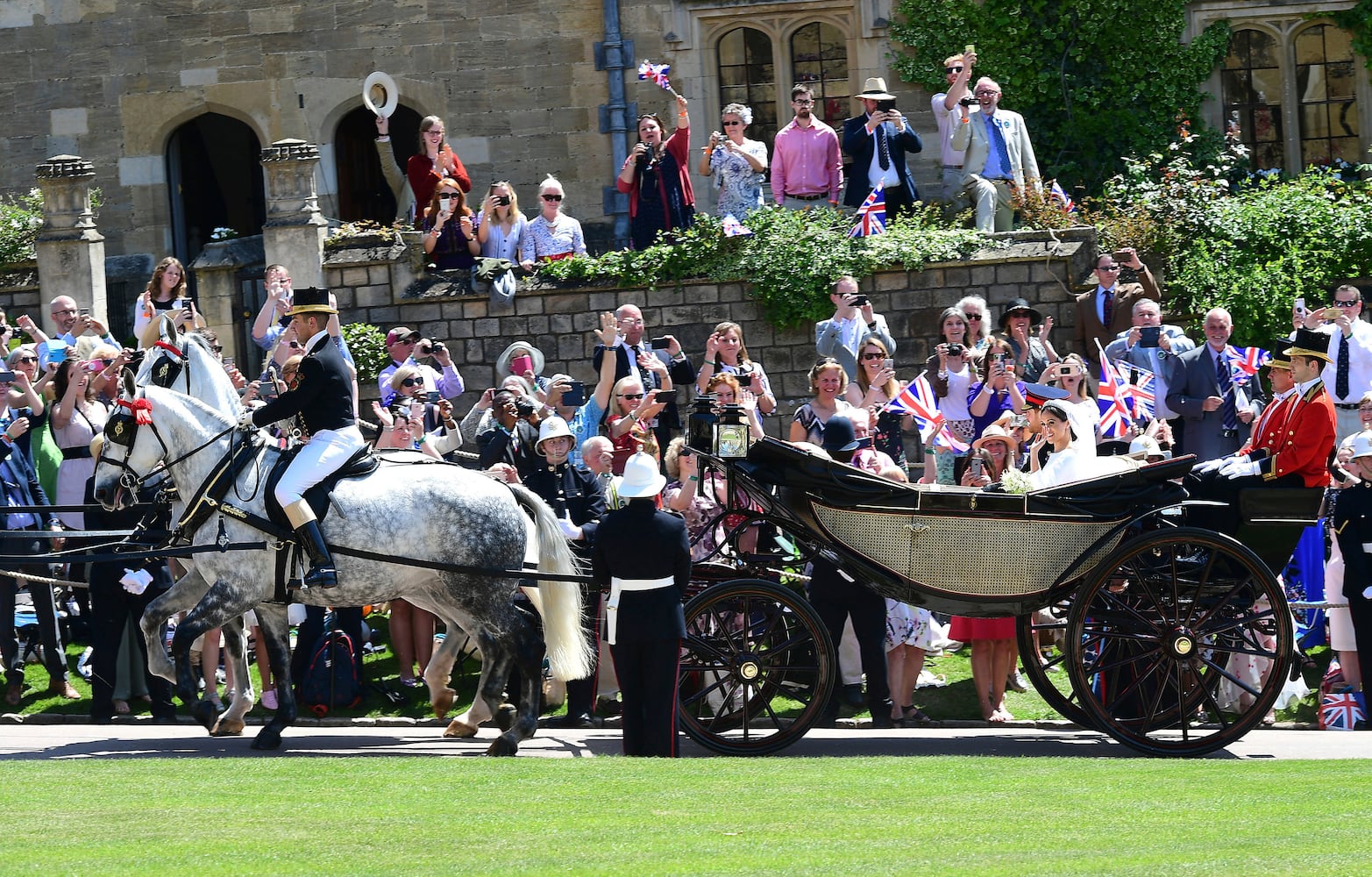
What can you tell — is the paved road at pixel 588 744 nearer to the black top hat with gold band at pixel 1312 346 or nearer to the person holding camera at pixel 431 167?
the black top hat with gold band at pixel 1312 346

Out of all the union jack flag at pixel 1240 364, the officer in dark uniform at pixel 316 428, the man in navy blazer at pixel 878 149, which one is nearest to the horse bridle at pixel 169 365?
the officer in dark uniform at pixel 316 428

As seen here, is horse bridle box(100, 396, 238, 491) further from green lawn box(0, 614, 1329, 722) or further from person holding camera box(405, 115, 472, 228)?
person holding camera box(405, 115, 472, 228)

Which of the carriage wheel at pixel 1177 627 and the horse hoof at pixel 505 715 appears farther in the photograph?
the horse hoof at pixel 505 715

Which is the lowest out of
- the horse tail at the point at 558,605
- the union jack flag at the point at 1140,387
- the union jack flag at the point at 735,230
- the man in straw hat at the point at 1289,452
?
the horse tail at the point at 558,605

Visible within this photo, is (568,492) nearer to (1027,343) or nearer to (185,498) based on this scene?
(185,498)

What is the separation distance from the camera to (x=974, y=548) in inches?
436

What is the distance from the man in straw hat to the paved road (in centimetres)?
147

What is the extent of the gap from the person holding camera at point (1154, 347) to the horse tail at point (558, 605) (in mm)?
6181

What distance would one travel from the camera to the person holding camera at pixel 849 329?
56.7ft

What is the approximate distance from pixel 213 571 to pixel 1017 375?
7.19 meters

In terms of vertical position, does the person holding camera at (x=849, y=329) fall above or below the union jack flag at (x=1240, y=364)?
above

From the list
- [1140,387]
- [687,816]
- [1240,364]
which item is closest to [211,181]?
[1240,364]

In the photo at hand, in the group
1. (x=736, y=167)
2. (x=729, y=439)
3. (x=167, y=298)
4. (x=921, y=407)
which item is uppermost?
(x=736, y=167)

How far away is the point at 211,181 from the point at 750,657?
1683 cm
